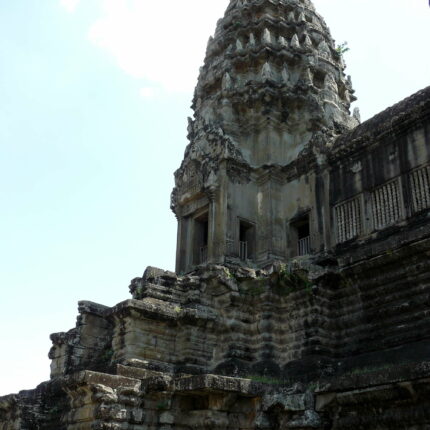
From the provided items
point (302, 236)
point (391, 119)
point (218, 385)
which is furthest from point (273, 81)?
point (218, 385)

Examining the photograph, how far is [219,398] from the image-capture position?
10.8 meters

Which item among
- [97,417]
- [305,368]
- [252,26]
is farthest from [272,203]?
[97,417]

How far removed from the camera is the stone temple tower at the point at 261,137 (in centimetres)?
1683

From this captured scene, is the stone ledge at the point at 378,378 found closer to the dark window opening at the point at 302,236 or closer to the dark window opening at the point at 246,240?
the dark window opening at the point at 302,236

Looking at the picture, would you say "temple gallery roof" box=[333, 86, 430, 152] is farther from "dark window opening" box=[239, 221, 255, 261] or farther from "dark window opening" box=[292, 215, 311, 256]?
"dark window opening" box=[239, 221, 255, 261]

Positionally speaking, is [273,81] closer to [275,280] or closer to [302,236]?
[302,236]

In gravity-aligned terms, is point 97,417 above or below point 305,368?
below

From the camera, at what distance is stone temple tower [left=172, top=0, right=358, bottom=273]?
Result: 663 inches

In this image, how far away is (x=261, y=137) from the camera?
1828 cm

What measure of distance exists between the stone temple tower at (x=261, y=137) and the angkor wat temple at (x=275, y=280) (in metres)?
0.05

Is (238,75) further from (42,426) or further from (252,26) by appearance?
(42,426)

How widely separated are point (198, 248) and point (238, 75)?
6.45 m

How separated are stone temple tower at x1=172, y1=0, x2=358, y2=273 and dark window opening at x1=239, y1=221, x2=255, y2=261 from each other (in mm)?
33

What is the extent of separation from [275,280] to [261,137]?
584 centimetres
